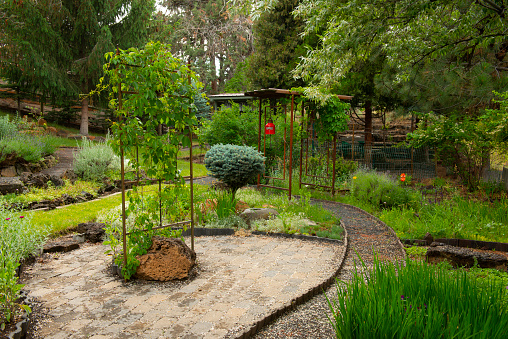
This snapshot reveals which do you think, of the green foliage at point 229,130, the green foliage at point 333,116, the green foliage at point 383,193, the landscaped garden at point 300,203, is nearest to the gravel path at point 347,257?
the landscaped garden at point 300,203

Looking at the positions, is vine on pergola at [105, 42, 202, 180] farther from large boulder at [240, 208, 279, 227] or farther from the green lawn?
large boulder at [240, 208, 279, 227]

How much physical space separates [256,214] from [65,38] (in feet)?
55.7

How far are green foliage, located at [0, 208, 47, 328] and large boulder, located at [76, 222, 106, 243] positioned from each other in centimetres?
78

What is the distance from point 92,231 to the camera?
560 cm

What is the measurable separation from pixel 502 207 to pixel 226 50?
23.2 meters

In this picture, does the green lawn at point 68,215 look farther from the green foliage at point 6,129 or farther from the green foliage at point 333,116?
the green foliage at point 333,116

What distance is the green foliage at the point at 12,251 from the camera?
9.12ft

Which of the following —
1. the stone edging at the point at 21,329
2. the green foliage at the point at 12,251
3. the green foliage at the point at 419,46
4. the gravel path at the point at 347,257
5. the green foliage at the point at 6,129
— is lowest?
the gravel path at the point at 347,257

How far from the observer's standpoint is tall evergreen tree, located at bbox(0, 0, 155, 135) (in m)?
16.4

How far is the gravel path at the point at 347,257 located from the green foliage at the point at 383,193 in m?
0.47

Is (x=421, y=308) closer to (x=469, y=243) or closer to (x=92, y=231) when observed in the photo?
(x=469, y=243)

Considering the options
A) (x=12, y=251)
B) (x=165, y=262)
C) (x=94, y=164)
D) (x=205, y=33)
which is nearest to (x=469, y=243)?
(x=165, y=262)

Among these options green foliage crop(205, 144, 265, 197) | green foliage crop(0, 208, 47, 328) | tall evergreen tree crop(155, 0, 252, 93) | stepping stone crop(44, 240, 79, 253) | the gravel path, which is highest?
tall evergreen tree crop(155, 0, 252, 93)

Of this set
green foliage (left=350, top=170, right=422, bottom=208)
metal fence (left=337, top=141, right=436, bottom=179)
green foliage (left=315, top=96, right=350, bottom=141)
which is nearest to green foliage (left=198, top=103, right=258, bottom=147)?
green foliage (left=315, top=96, right=350, bottom=141)
